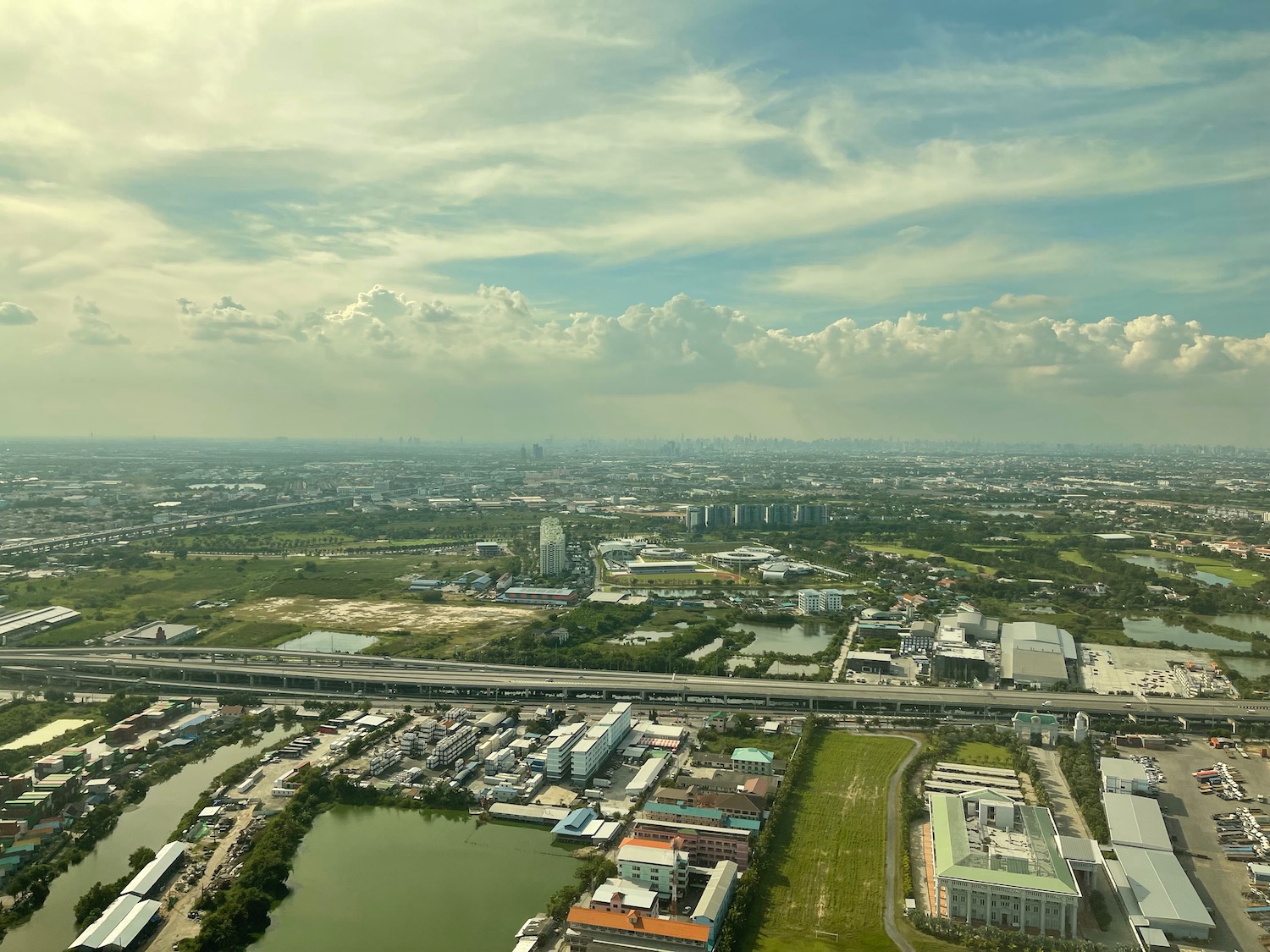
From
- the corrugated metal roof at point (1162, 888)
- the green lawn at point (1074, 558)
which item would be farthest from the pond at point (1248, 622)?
the corrugated metal roof at point (1162, 888)

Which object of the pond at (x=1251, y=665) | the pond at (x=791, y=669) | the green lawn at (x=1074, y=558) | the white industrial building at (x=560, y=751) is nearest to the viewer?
the white industrial building at (x=560, y=751)

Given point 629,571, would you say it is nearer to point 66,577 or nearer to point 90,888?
point 66,577

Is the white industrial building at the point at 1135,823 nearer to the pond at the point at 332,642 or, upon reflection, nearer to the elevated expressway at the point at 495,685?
the elevated expressway at the point at 495,685

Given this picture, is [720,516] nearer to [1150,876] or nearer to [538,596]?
[538,596]

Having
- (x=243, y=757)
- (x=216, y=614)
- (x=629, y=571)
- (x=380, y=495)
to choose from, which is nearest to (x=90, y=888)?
(x=243, y=757)

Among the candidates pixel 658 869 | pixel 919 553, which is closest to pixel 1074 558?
pixel 919 553

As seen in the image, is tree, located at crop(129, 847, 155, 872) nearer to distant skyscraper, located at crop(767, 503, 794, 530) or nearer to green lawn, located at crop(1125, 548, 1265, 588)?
green lawn, located at crop(1125, 548, 1265, 588)
